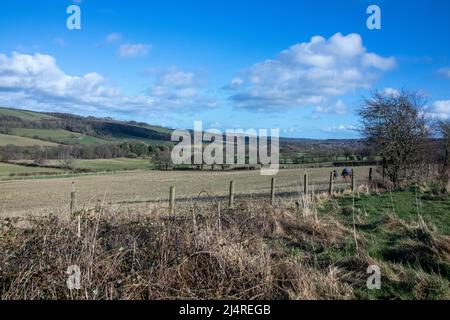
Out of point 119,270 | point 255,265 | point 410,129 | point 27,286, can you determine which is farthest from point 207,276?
point 410,129

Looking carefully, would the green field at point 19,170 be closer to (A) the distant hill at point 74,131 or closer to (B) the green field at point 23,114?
(A) the distant hill at point 74,131

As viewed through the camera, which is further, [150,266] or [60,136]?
[60,136]

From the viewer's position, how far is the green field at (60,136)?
87938 millimetres

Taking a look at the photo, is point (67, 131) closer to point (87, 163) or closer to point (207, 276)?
point (87, 163)

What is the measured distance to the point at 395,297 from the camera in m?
4.69

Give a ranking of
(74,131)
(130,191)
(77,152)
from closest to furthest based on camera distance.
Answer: (130,191) → (77,152) → (74,131)

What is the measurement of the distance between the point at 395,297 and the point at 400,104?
63.0ft

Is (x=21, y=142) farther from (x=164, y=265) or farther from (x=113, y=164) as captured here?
(x=164, y=265)

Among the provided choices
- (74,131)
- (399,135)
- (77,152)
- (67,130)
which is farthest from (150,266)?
(67,130)

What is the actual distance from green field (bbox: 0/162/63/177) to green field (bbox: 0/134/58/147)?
882 cm

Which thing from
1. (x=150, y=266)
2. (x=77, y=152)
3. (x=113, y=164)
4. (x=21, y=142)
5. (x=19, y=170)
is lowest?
(x=19, y=170)

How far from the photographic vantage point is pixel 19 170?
6588cm

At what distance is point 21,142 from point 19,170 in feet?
54.9
